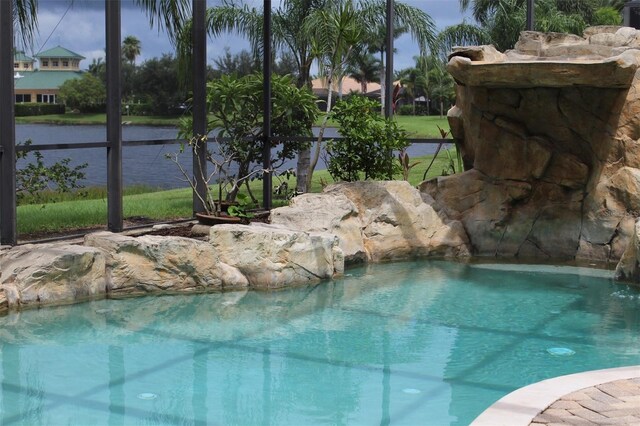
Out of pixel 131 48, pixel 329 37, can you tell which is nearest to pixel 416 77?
pixel 329 37

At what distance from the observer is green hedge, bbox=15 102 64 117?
350 inches

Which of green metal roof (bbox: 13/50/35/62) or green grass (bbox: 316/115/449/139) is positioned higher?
green metal roof (bbox: 13/50/35/62)

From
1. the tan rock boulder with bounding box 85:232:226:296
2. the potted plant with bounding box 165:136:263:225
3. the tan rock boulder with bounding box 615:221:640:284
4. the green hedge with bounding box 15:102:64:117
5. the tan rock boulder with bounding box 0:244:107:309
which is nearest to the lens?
the tan rock boulder with bounding box 0:244:107:309

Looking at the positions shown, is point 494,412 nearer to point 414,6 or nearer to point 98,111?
point 98,111

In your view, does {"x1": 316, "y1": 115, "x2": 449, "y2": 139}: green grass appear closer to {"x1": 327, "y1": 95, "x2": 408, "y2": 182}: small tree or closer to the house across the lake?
{"x1": 327, "y1": 95, "x2": 408, "y2": 182}: small tree

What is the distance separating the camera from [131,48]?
1017 centimetres

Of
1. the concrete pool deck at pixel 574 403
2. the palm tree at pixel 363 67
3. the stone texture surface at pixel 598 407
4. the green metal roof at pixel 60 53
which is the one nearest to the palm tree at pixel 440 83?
the palm tree at pixel 363 67

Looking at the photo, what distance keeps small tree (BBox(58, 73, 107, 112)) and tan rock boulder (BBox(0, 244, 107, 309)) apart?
91.0 inches

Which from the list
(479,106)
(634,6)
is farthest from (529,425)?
(634,6)

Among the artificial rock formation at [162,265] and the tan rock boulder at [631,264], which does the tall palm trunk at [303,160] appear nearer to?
the artificial rock formation at [162,265]

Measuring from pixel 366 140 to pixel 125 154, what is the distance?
2706 millimetres

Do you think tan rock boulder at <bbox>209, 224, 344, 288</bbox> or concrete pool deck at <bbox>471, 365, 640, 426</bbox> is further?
tan rock boulder at <bbox>209, 224, 344, 288</bbox>

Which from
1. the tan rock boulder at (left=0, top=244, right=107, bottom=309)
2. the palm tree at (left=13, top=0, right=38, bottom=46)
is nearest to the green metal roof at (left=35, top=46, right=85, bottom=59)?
the palm tree at (left=13, top=0, right=38, bottom=46)

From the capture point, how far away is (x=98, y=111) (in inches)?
386
